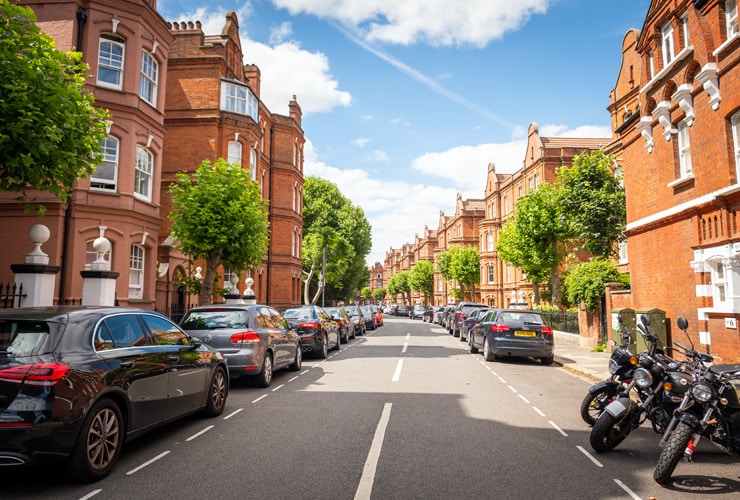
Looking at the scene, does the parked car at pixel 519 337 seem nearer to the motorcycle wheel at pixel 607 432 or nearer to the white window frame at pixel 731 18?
the white window frame at pixel 731 18

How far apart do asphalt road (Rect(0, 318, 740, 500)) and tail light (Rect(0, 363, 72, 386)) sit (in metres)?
0.96

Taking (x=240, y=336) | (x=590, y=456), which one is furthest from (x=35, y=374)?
(x=590, y=456)

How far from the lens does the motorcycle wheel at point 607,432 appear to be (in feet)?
18.1

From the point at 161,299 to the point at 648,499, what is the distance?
18.8 metres

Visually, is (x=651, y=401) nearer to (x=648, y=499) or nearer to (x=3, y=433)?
(x=648, y=499)

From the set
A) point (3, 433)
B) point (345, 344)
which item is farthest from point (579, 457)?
point (345, 344)

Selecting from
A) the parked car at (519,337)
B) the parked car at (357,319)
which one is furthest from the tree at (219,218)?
the parked car at (357,319)

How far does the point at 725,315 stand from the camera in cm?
1065

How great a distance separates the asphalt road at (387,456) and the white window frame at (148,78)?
1418 centimetres

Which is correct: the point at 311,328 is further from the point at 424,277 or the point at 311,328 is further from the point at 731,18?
the point at 424,277

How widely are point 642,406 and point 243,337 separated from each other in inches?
262

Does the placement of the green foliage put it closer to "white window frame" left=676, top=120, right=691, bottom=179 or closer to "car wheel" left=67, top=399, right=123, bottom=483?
"white window frame" left=676, top=120, right=691, bottom=179

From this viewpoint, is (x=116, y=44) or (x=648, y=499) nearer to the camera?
(x=648, y=499)

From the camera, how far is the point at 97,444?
Result: 471 centimetres
